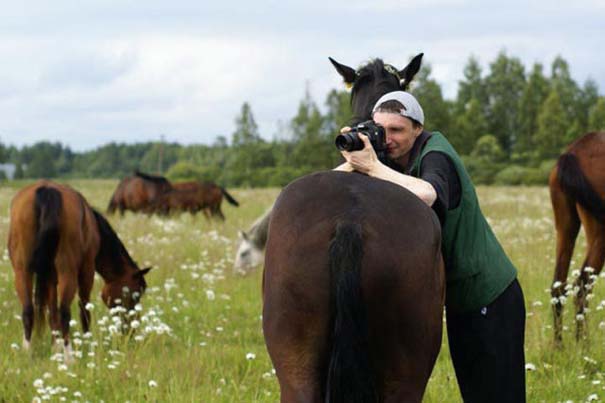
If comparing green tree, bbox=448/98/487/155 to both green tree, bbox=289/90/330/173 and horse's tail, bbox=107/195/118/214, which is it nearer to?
green tree, bbox=289/90/330/173

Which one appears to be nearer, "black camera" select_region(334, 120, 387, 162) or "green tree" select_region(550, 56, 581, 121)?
"black camera" select_region(334, 120, 387, 162)

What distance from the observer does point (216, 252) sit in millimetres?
13477

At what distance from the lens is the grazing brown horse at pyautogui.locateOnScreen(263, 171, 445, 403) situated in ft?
8.75

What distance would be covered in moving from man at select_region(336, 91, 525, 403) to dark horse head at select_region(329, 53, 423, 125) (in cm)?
71

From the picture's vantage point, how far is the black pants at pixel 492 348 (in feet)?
12.3

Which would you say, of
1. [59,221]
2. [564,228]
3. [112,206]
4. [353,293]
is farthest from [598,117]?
[353,293]

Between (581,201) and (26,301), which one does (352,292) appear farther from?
(26,301)

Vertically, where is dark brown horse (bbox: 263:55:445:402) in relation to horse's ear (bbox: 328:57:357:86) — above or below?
below

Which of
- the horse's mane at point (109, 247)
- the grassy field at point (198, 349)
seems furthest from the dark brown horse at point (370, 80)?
the horse's mane at point (109, 247)

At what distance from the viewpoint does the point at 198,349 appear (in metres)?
6.97

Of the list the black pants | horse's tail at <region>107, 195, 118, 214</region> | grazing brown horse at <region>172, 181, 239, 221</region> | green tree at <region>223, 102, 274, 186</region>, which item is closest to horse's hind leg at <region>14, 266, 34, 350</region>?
the black pants

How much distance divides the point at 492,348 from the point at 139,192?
21.6 metres

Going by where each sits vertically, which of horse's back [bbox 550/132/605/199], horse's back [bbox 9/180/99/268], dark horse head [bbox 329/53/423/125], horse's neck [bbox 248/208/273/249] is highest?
dark horse head [bbox 329/53/423/125]

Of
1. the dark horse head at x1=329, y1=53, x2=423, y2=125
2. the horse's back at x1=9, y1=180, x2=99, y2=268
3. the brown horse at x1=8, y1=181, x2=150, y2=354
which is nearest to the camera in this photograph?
the dark horse head at x1=329, y1=53, x2=423, y2=125
